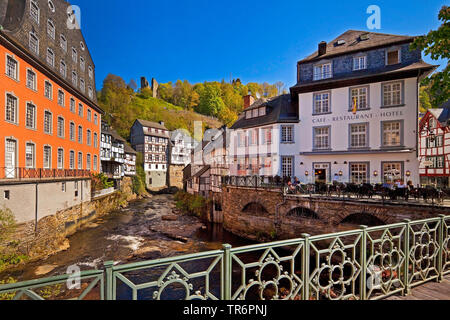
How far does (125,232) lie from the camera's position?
72.2 feet

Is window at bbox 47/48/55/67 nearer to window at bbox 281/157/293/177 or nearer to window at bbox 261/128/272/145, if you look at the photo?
window at bbox 261/128/272/145

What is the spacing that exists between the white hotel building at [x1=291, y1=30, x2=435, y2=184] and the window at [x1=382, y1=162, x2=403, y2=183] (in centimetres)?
6

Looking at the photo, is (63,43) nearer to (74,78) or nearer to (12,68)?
(74,78)

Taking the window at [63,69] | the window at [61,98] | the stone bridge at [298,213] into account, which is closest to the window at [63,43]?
the window at [63,69]

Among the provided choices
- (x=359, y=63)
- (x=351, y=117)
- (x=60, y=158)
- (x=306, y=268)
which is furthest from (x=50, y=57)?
(x=359, y=63)

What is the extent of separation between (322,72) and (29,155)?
2568 cm

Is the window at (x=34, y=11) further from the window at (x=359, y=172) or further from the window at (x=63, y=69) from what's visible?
the window at (x=359, y=172)

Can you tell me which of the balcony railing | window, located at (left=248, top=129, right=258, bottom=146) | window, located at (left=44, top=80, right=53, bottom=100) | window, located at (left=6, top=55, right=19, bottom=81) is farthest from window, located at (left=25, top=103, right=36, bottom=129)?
window, located at (left=248, top=129, right=258, bottom=146)

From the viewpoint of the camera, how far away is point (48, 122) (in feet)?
64.1

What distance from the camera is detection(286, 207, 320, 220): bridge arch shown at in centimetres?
1647

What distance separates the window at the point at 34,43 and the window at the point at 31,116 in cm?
433
